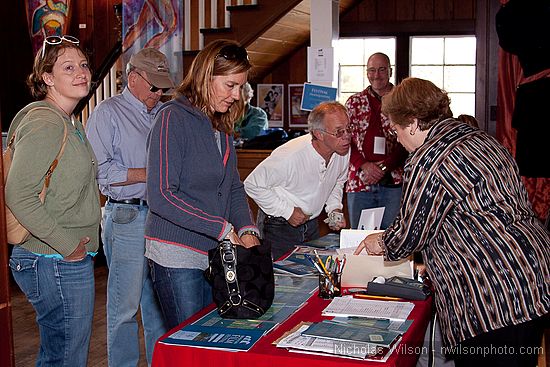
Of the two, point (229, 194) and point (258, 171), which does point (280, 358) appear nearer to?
point (229, 194)

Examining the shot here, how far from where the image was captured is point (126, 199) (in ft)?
11.1

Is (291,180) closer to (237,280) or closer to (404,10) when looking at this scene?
(237,280)

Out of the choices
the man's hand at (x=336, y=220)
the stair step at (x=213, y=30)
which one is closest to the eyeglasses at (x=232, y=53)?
the man's hand at (x=336, y=220)

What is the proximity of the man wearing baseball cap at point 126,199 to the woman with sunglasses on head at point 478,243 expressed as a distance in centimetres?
148

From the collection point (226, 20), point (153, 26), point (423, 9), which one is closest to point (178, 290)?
point (153, 26)

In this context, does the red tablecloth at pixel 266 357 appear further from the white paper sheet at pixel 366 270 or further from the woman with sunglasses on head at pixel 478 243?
the white paper sheet at pixel 366 270

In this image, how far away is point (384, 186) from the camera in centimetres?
467

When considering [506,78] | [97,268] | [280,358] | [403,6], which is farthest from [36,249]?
[403,6]

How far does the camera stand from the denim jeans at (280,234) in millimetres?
3625

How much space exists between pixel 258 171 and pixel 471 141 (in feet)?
5.07

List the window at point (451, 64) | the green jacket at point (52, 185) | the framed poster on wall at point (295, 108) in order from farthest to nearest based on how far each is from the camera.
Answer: the framed poster on wall at point (295, 108), the window at point (451, 64), the green jacket at point (52, 185)

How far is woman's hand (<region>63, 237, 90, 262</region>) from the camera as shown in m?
2.35

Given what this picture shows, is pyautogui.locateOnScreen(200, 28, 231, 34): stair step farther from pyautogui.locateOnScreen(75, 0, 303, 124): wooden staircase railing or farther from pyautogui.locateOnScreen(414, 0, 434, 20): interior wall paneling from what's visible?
pyautogui.locateOnScreen(414, 0, 434, 20): interior wall paneling

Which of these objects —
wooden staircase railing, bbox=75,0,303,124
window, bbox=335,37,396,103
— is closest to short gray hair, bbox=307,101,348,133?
wooden staircase railing, bbox=75,0,303,124
